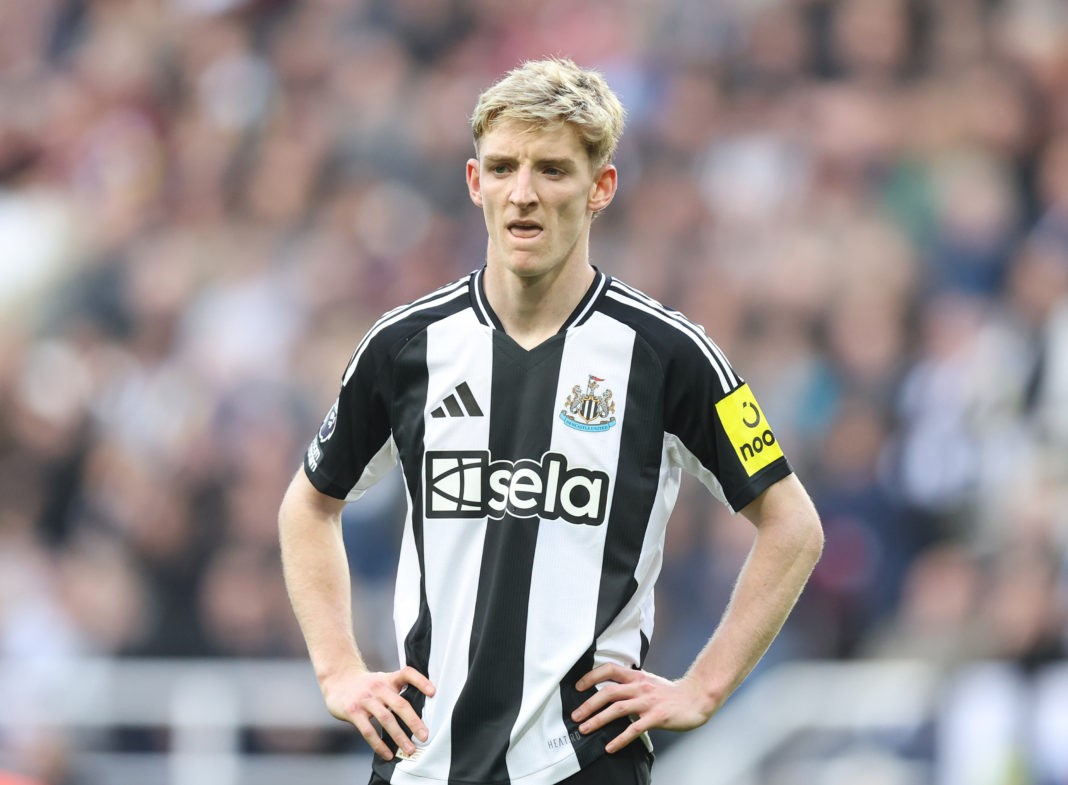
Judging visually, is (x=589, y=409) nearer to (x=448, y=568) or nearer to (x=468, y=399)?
(x=468, y=399)

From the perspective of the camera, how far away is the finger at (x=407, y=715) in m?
4.15

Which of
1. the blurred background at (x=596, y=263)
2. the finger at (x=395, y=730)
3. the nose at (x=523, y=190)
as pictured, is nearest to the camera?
the nose at (x=523, y=190)

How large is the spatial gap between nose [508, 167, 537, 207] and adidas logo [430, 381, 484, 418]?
1.46ft

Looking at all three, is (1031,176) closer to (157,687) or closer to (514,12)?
(514,12)

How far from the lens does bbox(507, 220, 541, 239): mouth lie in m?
4.12

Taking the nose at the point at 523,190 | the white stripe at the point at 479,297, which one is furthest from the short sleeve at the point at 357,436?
the nose at the point at 523,190

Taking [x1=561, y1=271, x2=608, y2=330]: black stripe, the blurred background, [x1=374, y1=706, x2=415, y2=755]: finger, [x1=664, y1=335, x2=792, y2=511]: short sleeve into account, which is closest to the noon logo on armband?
[x1=664, y1=335, x2=792, y2=511]: short sleeve

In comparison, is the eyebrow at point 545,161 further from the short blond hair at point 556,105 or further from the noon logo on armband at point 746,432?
the noon logo on armband at point 746,432

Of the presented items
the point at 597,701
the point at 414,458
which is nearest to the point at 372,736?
the point at 597,701

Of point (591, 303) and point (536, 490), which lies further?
point (591, 303)

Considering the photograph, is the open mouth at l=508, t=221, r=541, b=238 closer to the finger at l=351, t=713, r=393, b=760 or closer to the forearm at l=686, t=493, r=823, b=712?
the forearm at l=686, t=493, r=823, b=712

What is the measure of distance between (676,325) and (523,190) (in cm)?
50

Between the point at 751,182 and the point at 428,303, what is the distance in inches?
267

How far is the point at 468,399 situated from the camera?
4.22 meters
